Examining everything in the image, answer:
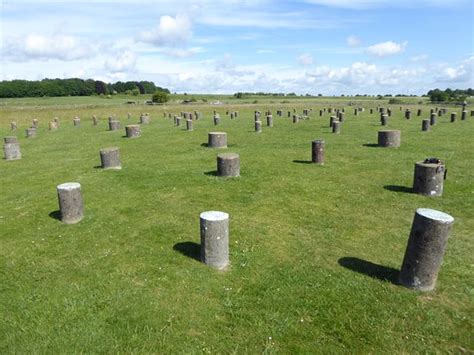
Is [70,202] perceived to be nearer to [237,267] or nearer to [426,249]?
[237,267]

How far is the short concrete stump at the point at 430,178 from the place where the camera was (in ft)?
34.0

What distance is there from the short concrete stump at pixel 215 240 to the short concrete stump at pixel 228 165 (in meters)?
5.70

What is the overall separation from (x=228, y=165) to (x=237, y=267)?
20.0 feet

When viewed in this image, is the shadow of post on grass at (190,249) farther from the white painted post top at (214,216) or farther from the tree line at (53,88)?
the tree line at (53,88)

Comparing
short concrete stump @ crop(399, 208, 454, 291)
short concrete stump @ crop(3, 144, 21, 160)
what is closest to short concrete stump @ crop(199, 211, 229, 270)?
short concrete stump @ crop(399, 208, 454, 291)

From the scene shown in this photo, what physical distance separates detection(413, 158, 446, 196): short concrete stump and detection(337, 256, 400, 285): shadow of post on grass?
4834 millimetres

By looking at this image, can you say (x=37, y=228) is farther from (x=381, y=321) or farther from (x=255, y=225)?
(x=381, y=321)

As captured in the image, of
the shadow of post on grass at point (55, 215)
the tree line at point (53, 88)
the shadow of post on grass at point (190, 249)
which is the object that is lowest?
the shadow of post on grass at point (190, 249)

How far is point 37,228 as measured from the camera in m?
8.96

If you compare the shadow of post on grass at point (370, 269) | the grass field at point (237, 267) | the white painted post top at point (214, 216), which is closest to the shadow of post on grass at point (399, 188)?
the grass field at point (237, 267)

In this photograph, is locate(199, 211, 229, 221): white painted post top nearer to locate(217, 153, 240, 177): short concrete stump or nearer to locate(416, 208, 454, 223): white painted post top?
locate(416, 208, 454, 223): white painted post top

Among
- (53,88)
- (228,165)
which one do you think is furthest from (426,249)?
(53,88)

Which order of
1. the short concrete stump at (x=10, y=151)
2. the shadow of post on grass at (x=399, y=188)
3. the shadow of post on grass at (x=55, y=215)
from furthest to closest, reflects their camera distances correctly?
the short concrete stump at (x=10, y=151) < the shadow of post on grass at (x=399, y=188) < the shadow of post on grass at (x=55, y=215)

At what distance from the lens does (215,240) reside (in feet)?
22.4
